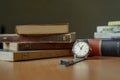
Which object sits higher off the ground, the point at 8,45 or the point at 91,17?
the point at 91,17

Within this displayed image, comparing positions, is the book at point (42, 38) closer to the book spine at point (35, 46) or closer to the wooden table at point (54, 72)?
the book spine at point (35, 46)

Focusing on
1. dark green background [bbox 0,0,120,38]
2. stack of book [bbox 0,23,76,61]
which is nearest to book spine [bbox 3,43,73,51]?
stack of book [bbox 0,23,76,61]

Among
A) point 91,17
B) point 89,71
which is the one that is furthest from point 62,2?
point 89,71

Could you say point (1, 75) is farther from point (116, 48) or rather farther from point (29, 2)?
point (29, 2)

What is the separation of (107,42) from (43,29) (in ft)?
0.90

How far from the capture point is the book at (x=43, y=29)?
1019mm

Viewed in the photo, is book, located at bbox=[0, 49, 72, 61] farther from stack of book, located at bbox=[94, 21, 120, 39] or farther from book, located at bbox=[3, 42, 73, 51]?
stack of book, located at bbox=[94, 21, 120, 39]

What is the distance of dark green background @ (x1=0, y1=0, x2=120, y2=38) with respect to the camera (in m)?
1.30

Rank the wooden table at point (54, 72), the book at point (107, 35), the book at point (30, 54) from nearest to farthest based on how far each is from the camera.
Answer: the wooden table at point (54, 72) → the book at point (30, 54) → the book at point (107, 35)

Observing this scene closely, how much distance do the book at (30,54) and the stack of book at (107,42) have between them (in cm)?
13

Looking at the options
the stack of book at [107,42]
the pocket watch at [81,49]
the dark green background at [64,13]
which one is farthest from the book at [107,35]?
the dark green background at [64,13]

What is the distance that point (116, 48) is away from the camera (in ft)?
3.30

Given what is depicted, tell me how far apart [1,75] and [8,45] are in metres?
0.36

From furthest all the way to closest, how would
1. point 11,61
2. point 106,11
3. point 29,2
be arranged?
point 29,2
point 106,11
point 11,61
